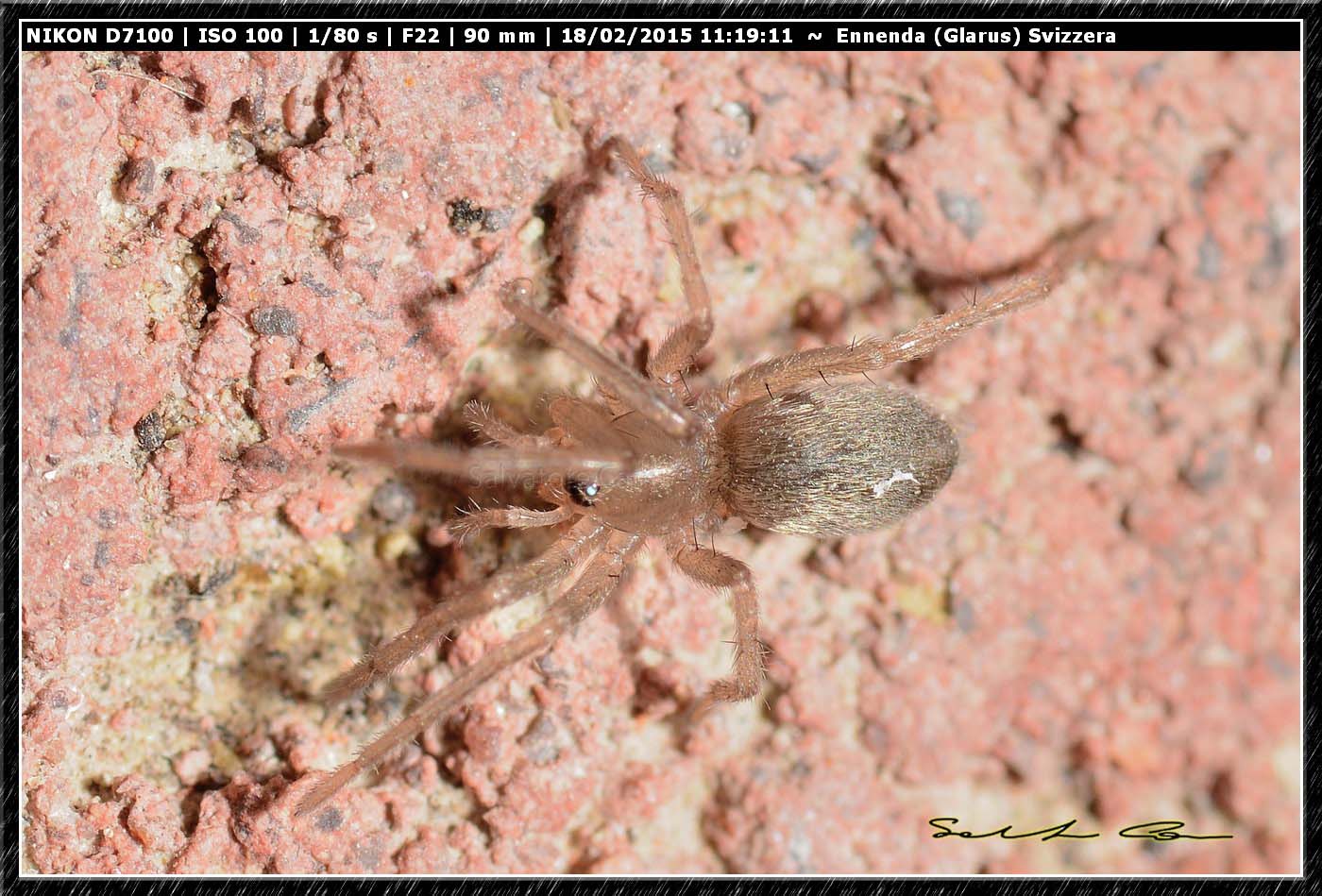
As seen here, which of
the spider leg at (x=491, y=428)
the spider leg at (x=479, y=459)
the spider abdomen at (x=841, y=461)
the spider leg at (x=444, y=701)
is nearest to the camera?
the spider leg at (x=479, y=459)

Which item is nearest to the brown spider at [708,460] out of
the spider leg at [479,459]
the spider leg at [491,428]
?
the spider leg at [491,428]

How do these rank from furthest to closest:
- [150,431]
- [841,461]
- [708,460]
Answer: [708,460], [841,461], [150,431]

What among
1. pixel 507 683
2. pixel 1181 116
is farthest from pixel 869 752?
pixel 1181 116

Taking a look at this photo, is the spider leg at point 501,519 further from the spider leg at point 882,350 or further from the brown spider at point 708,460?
the spider leg at point 882,350

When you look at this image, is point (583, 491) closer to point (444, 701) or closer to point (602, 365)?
point (602, 365)

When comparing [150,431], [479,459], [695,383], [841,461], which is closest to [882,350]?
[841,461]

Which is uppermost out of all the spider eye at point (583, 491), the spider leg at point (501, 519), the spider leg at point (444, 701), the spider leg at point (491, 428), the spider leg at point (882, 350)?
the spider leg at point (882, 350)

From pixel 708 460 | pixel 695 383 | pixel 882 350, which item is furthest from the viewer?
pixel 695 383
